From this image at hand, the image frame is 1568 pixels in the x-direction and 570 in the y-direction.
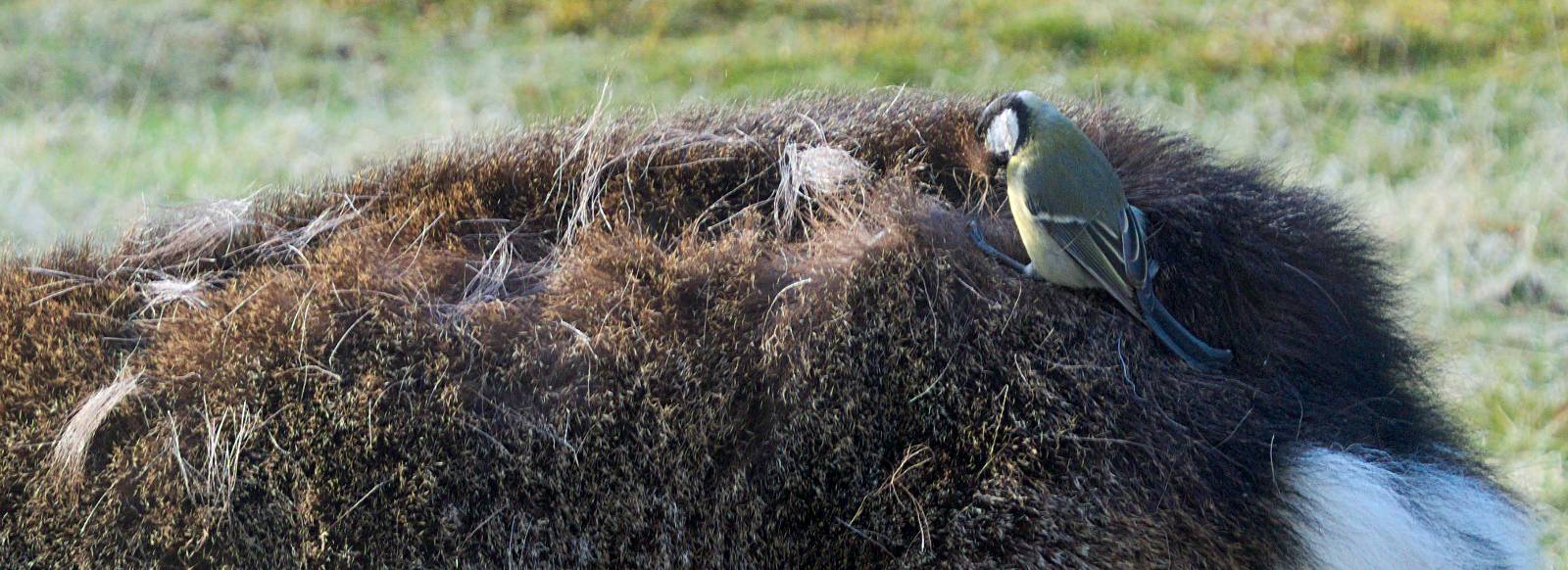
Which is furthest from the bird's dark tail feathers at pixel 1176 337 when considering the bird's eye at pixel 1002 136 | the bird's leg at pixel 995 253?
the bird's eye at pixel 1002 136

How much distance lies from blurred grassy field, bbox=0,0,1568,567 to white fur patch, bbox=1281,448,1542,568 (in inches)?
78.3

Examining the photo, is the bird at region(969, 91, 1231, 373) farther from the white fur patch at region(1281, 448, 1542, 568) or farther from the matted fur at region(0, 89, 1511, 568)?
the white fur patch at region(1281, 448, 1542, 568)

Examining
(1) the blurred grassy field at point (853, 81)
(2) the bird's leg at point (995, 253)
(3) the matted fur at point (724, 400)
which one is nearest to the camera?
(3) the matted fur at point (724, 400)

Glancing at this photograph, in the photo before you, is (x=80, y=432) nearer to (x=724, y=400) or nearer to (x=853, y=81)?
(x=724, y=400)

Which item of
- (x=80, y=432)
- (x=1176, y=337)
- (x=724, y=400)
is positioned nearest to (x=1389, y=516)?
(x=1176, y=337)

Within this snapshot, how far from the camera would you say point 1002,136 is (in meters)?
2.33

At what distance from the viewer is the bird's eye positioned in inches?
90.0

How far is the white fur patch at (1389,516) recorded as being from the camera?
214cm

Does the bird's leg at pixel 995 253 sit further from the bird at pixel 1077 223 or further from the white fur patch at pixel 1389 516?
the white fur patch at pixel 1389 516

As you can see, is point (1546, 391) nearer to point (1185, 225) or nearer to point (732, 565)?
point (1185, 225)

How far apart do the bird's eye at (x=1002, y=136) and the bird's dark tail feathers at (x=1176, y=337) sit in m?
0.33

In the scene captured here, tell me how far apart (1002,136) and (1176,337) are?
1.58ft

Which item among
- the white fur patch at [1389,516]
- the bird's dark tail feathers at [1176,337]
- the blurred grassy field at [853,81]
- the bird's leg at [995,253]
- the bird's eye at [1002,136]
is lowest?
the blurred grassy field at [853,81]

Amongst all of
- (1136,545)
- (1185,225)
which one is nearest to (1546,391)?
(1185,225)
